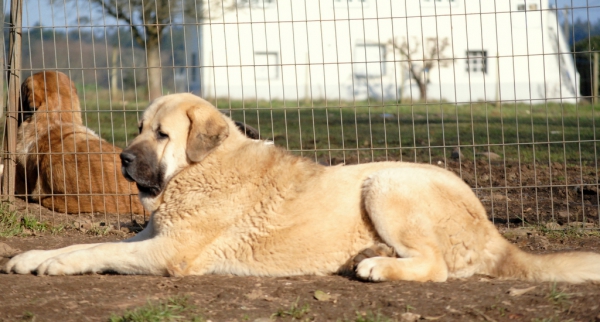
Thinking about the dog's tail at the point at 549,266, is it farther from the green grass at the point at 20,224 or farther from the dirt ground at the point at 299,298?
the green grass at the point at 20,224

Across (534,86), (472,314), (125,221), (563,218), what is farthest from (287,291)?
(534,86)

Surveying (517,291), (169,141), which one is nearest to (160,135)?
(169,141)

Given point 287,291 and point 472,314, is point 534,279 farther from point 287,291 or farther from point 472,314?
point 287,291

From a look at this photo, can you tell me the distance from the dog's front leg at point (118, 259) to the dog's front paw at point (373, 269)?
1.22 m

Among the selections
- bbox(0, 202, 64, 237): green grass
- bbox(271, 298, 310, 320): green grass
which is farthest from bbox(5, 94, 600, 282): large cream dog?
bbox(0, 202, 64, 237): green grass

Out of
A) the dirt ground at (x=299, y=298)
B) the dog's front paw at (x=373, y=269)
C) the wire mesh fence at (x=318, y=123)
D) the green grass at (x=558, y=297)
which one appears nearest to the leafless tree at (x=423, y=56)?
the wire mesh fence at (x=318, y=123)

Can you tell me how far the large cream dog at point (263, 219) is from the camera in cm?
431

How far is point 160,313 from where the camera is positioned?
3434 millimetres

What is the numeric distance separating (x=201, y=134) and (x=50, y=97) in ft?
12.4

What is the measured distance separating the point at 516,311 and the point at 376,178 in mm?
1305

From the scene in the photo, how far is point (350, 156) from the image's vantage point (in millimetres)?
9508

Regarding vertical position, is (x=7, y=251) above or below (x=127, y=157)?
below

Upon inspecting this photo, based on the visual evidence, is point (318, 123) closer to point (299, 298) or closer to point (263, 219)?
point (263, 219)

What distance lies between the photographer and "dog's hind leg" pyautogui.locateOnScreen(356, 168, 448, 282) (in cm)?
413
